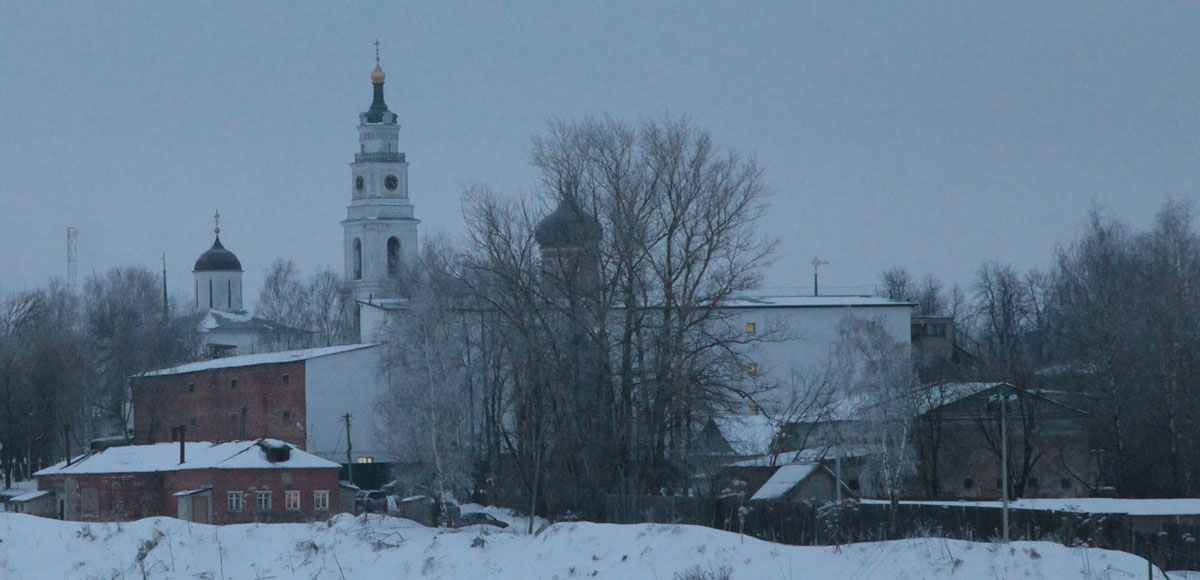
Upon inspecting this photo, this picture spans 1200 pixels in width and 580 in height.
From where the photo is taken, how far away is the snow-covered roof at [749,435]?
40688mm

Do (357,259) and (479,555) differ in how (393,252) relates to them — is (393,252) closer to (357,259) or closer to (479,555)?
(357,259)

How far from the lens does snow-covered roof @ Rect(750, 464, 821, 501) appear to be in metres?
33.8

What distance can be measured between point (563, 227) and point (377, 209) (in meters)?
51.9

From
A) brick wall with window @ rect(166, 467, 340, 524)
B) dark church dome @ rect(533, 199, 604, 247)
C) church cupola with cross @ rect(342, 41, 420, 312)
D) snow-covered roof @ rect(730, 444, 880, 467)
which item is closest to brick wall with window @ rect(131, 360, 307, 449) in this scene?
brick wall with window @ rect(166, 467, 340, 524)

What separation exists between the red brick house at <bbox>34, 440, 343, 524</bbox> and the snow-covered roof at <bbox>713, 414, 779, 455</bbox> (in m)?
10.2

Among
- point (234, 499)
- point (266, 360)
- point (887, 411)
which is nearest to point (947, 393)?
point (887, 411)

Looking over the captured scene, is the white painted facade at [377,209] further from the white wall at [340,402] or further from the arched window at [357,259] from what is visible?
the white wall at [340,402]

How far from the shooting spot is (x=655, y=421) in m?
30.1

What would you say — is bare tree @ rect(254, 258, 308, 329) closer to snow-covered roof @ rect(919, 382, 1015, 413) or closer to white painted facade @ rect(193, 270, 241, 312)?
white painted facade @ rect(193, 270, 241, 312)

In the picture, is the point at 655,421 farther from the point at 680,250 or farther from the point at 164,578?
the point at 164,578

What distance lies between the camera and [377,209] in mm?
82062

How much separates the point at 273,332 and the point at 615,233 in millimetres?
55201

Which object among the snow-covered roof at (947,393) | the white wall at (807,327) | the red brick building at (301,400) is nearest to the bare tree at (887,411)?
the snow-covered roof at (947,393)

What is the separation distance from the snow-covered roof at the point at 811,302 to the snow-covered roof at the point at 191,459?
17.7 m
